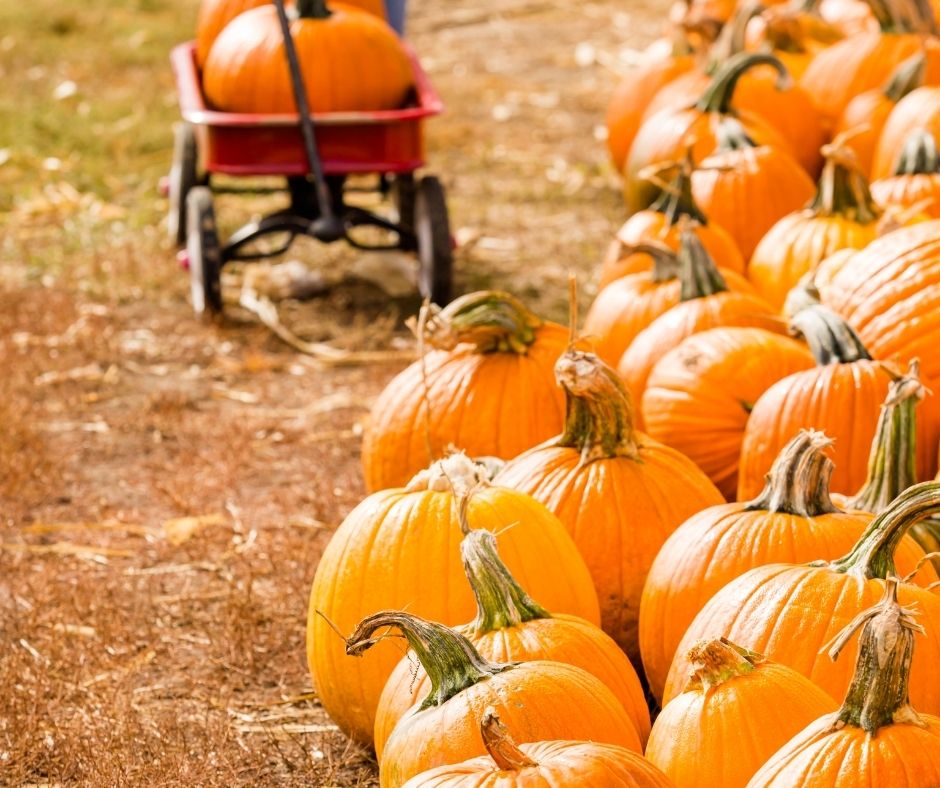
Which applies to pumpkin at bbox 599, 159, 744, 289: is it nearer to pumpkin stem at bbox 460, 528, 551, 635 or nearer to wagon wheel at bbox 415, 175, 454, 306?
wagon wheel at bbox 415, 175, 454, 306

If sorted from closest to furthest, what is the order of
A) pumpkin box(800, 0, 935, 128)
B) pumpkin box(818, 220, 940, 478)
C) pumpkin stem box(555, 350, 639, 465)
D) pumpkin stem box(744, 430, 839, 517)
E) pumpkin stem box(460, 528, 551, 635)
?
pumpkin stem box(460, 528, 551, 635) < pumpkin stem box(744, 430, 839, 517) < pumpkin stem box(555, 350, 639, 465) < pumpkin box(818, 220, 940, 478) < pumpkin box(800, 0, 935, 128)

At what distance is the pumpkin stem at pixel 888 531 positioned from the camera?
1.98 meters

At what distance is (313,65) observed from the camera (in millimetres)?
5113

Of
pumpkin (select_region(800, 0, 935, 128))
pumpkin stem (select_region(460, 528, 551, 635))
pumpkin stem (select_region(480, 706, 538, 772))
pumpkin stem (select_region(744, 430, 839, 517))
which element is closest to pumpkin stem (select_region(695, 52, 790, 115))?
pumpkin (select_region(800, 0, 935, 128))

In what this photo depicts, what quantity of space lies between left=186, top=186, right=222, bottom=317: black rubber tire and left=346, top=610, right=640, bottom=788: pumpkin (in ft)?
10.8

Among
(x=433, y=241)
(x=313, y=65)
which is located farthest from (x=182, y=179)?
(x=433, y=241)

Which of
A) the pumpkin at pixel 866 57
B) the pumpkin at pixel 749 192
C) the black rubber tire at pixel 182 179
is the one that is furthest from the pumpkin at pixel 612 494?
the black rubber tire at pixel 182 179

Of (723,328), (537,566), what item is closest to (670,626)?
(537,566)

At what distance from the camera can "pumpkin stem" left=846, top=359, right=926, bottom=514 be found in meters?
2.51

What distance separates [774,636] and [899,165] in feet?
7.57

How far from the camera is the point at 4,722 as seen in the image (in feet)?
9.05

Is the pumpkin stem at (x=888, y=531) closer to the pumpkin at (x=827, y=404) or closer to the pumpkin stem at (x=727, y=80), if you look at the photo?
the pumpkin at (x=827, y=404)

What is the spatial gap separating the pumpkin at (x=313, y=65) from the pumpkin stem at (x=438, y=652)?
3422 millimetres

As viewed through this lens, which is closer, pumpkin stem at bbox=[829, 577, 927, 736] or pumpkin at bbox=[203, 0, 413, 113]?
pumpkin stem at bbox=[829, 577, 927, 736]
